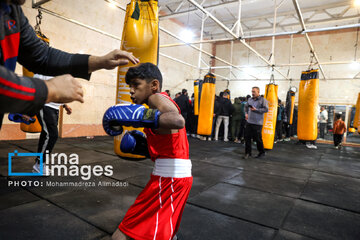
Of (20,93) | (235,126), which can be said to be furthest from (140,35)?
(235,126)

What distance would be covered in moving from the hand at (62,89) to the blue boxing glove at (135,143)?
791 millimetres

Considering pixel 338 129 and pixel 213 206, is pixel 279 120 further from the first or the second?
pixel 213 206

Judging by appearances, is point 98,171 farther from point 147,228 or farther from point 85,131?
point 85,131

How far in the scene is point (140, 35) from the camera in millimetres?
2625

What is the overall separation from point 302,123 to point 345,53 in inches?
374

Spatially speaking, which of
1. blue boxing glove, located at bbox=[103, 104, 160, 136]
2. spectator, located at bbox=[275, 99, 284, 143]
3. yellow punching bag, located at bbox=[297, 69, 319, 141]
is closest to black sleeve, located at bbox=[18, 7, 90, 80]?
blue boxing glove, located at bbox=[103, 104, 160, 136]

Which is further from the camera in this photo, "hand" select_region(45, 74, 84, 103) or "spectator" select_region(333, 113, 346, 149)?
"spectator" select_region(333, 113, 346, 149)

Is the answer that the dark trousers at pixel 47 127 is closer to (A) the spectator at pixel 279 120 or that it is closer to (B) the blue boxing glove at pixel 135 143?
(B) the blue boxing glove at pixel 135 143

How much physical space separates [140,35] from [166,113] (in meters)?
1.68

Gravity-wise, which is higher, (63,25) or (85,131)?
(63,25)

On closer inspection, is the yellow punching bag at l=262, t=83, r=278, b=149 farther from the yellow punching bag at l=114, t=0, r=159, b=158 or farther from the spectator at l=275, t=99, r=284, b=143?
the spectator at l=275, t=99, r=284, b=143

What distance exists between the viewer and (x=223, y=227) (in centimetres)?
212

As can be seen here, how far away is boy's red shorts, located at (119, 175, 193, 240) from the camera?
4.75ft

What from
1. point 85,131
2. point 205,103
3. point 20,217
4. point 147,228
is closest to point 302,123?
point 205,103
